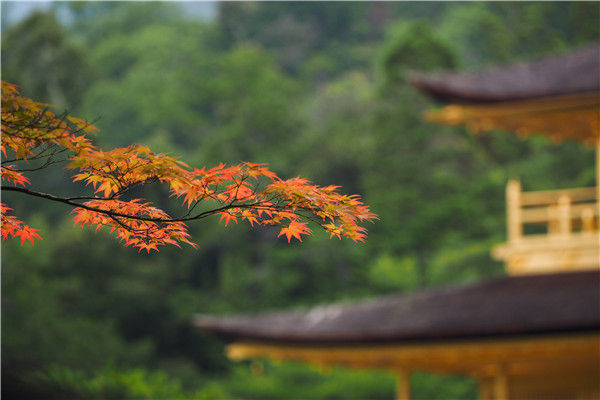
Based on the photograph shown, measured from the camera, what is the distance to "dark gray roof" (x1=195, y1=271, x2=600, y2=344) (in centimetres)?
1088

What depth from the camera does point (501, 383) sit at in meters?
11.8

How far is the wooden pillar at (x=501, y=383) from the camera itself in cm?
1171

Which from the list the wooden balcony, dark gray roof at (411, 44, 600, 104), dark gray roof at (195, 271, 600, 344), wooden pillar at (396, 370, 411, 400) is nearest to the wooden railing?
the wooden balcony

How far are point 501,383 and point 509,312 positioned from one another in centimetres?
92

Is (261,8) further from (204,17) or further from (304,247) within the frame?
(304,247)

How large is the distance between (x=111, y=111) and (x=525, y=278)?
100 ft

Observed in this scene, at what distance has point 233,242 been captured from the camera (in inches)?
1319

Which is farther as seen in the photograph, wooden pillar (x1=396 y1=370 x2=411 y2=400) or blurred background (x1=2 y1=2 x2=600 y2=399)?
blurred background (x1=2 y1=2 x2=600 y2=399)

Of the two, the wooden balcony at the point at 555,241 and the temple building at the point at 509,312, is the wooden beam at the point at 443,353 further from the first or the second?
the wooden balcony at the point at 555,241

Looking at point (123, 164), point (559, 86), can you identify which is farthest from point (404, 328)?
point (123, 164)

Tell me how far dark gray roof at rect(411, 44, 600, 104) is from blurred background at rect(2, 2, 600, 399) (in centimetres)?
1129

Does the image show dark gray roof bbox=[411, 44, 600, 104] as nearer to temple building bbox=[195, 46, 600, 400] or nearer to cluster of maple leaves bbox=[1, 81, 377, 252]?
temple building bbox=[195, 46, 600, 400]

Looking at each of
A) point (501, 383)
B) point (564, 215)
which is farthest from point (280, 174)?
point (501, 383)

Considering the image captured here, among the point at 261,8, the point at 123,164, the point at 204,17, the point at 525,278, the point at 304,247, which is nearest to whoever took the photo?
the point at 123,164
